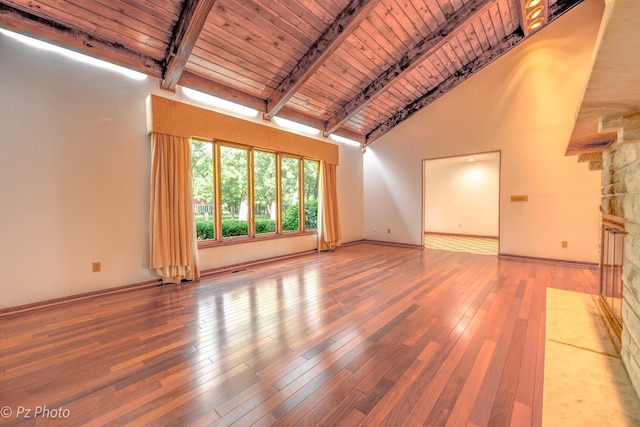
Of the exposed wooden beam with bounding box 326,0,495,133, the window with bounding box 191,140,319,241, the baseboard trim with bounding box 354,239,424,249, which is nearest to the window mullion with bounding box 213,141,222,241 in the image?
the window with bounding box 191,140,319,241

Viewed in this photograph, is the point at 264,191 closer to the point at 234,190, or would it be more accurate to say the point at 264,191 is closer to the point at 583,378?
the point at 234,190

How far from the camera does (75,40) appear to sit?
290cm

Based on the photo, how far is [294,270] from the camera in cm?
443

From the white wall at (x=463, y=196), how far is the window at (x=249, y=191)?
394 cm

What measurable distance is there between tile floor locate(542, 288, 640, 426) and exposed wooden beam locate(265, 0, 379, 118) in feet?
12.5

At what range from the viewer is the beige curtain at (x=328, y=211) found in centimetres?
599

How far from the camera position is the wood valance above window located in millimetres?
3516

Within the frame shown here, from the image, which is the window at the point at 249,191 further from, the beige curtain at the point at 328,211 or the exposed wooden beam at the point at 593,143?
the exposed wooden beam at the point at 593,143

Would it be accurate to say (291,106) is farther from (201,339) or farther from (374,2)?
(201,339)

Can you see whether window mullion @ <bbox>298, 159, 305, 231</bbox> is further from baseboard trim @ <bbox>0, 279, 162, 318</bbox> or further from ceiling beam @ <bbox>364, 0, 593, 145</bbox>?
baseboard trim @ <bbox>0, 279, 162, 318</bbox>

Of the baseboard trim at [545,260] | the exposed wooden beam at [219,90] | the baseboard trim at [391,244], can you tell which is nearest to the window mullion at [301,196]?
the exposed wooden beam at [219,90]

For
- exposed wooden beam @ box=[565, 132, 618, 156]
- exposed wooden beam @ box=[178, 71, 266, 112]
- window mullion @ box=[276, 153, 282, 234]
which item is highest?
exposed wooden beam @ box=[178, 71, 266, 112]

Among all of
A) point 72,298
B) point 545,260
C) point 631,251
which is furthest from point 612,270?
point 72,298

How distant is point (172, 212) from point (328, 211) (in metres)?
3.34
